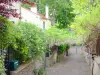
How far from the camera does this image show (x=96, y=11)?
626 inches

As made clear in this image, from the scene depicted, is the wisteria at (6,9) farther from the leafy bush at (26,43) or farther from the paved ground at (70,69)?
the paved ground at (70,69)

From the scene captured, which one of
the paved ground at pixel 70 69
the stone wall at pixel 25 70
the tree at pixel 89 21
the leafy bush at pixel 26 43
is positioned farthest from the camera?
the paved ground at pixel 70 69

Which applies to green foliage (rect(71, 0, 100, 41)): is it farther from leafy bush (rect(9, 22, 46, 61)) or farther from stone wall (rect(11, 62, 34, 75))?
stone wall (rect(11, 62, 34, 75))

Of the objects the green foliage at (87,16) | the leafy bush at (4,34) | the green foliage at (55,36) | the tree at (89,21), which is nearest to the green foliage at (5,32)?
the leafy bush at (4,34)

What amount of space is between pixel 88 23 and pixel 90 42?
1.72 m

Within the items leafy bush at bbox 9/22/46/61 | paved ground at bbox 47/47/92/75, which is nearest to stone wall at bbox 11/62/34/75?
leafy bush at bbox 9/22/46/61

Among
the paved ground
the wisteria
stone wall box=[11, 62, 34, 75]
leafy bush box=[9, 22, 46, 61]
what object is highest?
the wisteria

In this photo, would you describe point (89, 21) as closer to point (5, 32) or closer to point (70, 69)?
point (5, 32)

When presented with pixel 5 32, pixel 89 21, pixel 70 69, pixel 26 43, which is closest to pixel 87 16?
pixel 89 21

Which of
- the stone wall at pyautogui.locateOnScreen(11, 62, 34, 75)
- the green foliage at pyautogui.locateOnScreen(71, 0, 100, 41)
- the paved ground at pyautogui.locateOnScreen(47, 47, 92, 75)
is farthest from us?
the paved ground at pyautogui.locateOnScreen(47, 47, 92, 75)

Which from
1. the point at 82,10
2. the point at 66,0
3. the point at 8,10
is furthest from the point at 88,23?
the point at 66,0

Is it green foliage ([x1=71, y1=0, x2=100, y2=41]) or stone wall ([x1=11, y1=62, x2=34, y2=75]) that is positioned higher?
green foliage ([x1=71, y1=0, x2=100, y2=41])

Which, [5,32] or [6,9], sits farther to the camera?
[5,32]

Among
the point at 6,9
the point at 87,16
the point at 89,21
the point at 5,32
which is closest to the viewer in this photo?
the point at 6,9
